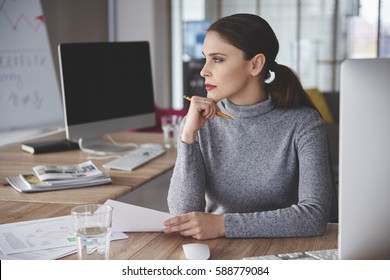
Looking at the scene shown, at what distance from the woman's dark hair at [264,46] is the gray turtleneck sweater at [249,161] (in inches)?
1.5

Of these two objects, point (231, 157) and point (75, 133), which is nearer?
point (231, 157)

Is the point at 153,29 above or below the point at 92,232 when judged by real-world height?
above

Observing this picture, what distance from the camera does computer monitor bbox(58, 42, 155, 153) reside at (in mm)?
2721

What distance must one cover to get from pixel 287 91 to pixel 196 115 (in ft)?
1.03

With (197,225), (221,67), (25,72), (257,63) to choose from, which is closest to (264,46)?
(257,63)

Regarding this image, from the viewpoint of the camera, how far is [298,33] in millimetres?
6199

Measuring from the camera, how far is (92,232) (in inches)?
52.1

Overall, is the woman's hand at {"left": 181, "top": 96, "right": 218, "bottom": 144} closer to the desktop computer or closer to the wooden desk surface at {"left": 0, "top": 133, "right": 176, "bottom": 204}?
the wooden desk surface at {"left": 0, "top": 133, "right": 176, "bottom": 204}

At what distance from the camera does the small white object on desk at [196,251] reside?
1.38 meters

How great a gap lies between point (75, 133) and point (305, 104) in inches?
47.5

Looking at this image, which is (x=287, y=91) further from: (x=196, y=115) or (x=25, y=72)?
(x=25, y=72)

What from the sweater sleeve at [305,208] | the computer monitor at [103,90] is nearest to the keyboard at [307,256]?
the sweater sleeve at [305,208]

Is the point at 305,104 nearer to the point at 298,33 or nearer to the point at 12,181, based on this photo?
the point at 12,181

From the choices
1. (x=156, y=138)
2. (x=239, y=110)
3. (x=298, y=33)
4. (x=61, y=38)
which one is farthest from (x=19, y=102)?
(x=298, y=33)
